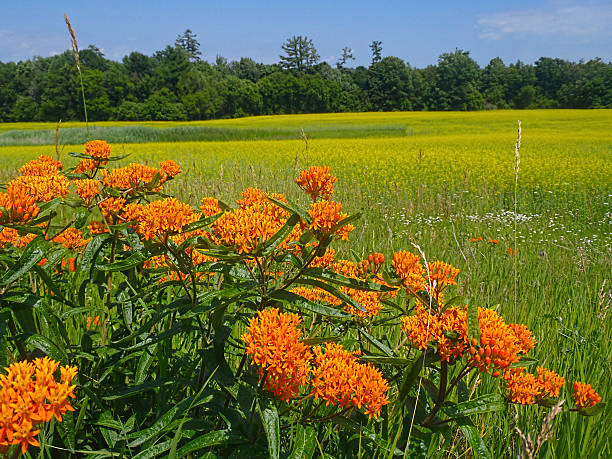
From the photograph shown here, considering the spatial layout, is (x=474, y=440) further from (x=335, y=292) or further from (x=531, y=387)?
(x=335, y=292)

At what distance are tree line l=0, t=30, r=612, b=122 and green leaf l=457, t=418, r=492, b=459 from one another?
45950 millimetres

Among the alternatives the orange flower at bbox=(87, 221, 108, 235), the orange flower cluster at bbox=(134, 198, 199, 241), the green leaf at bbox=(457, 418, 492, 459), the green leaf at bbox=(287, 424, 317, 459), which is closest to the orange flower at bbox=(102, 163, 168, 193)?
the orange flower at bbox=(87, 221, 108, 235)

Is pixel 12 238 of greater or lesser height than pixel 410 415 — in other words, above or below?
above

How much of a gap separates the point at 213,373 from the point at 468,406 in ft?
1.88

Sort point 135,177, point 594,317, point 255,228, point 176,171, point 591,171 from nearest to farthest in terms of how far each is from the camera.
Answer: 1. point 255,228
2. point 135,177
3. point 176,171
4. point 594,317
5. point 591,171

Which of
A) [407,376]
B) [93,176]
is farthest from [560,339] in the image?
[93,176]

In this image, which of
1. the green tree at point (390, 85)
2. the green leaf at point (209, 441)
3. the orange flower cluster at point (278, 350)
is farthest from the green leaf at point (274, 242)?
the green tree at point (390, 85)

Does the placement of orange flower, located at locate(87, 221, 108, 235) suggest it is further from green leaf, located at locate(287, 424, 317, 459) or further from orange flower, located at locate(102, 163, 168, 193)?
green leaf, located at locate(287, 424, 317, 459)

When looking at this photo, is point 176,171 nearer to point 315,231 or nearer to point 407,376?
point 315,231

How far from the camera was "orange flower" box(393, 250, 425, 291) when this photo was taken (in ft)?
3.64

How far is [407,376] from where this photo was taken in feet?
2.94

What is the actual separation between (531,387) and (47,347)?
3.64ft

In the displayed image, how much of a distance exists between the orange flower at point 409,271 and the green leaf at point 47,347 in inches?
32.1

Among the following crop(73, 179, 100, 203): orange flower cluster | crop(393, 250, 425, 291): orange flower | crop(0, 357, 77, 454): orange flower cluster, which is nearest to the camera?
crop(0, 357, 77, 454): orange flower cluster
